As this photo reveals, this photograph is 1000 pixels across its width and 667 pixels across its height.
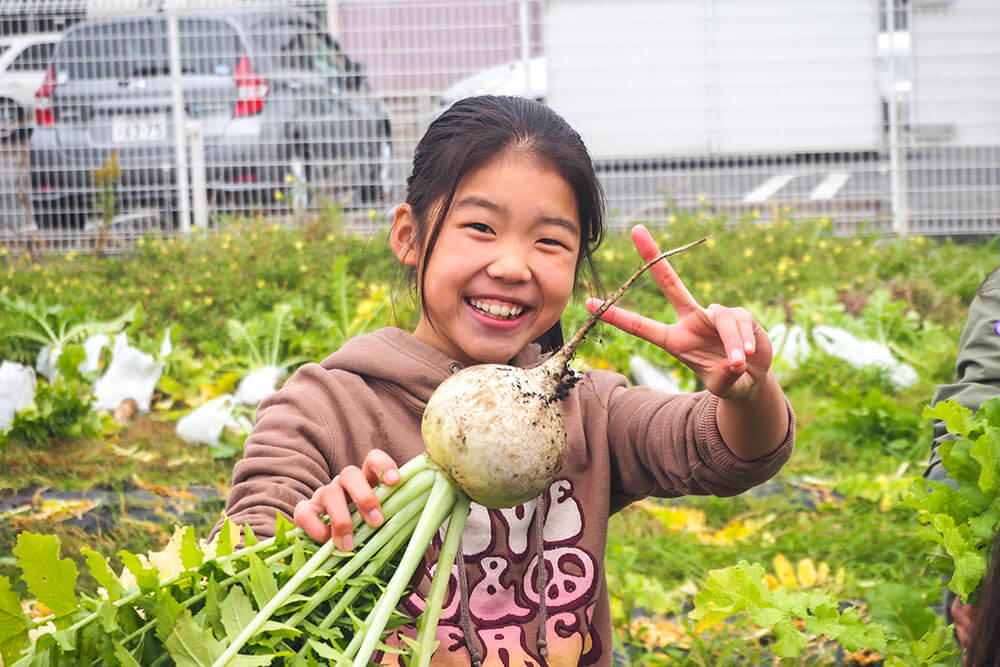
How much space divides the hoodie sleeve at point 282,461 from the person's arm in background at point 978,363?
4.40 ft

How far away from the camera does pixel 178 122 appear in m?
7.16

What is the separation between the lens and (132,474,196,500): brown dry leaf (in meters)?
3.39

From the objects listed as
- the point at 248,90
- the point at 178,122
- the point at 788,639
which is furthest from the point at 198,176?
the point at 788,639

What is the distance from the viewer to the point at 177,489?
3518 millimetres

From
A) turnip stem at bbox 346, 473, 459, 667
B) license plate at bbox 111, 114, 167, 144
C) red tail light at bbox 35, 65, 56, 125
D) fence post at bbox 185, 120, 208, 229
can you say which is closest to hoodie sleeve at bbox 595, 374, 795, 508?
turnip stem at bbox 346, 473, 459, 667

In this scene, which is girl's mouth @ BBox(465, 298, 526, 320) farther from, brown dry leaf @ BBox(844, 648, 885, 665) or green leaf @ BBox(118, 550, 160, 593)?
brown dry leaf @ BBox(844, 648, 885, 665)

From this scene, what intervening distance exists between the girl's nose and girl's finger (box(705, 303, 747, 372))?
335mm

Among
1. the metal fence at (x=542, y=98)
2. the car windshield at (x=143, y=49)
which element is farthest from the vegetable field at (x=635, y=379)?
the car windshield at (x=143, y=49)

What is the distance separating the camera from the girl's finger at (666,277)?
178 centimetres

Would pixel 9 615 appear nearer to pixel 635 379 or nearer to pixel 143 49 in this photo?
pixel 635 379

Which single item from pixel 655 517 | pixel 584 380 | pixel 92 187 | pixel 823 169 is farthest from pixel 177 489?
pixel 823 169

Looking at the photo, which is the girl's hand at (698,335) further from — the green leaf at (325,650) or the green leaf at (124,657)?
the green leaf at (124,657)

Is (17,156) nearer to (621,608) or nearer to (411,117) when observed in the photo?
(411,117)

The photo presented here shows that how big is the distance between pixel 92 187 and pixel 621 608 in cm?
572
